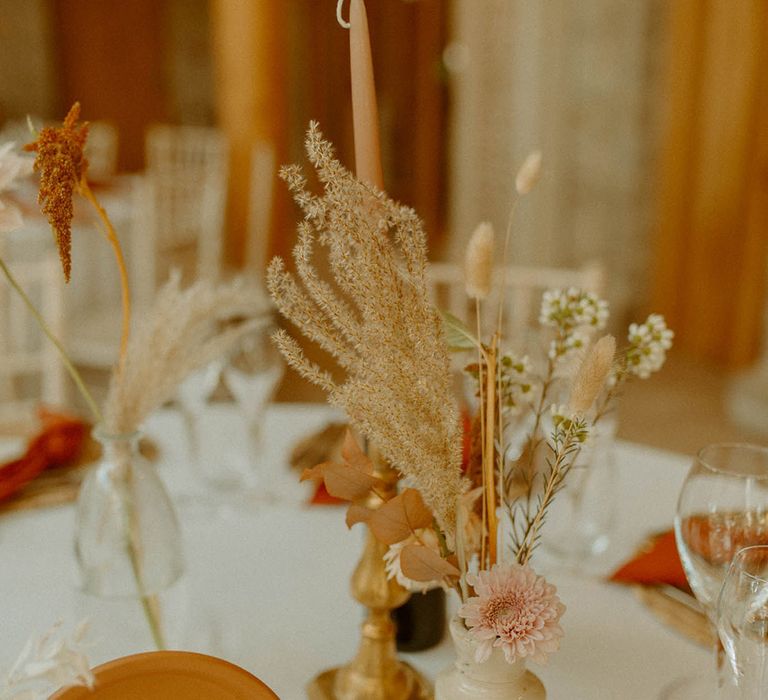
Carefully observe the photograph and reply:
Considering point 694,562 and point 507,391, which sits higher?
point 507,391

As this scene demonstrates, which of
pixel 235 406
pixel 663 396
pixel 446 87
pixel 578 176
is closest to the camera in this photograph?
pixel 235 406

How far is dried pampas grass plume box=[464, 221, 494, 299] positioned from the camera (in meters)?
0.63

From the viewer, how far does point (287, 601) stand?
3.45 feet

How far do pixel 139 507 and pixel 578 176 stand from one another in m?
4.27

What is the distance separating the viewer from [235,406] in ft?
5.24

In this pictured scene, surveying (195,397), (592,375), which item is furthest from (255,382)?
(592,375)

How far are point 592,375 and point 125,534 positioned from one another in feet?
1.99

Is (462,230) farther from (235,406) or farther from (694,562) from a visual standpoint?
(694,562)

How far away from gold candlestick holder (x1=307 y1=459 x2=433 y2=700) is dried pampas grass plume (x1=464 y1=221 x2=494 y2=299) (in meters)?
0.23

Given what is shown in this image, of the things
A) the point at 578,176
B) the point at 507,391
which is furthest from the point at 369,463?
the point at 578,176

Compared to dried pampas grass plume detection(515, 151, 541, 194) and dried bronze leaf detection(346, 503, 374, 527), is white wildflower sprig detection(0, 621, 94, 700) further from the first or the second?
dried pampas grass plume detection(515, 151, 541, 194)

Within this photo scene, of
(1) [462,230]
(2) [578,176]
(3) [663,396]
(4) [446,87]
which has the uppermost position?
(4) [446,87]

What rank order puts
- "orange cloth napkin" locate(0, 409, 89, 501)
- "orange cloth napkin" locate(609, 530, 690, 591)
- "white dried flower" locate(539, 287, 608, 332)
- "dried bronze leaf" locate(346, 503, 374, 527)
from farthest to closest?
"orange cloth napkin" locate(0, 409, 89, 501), "orange cloth napkin" locate(609, 530, 690, 591), "white dried flower" locate(539, 287, 608, 332), "dried bronze leaf" locate(346, 503, 374, 527)

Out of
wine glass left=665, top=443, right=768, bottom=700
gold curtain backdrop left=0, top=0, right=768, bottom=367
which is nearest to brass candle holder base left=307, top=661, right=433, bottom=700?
wine glass left=665, top=443, right=768, bottom=700
